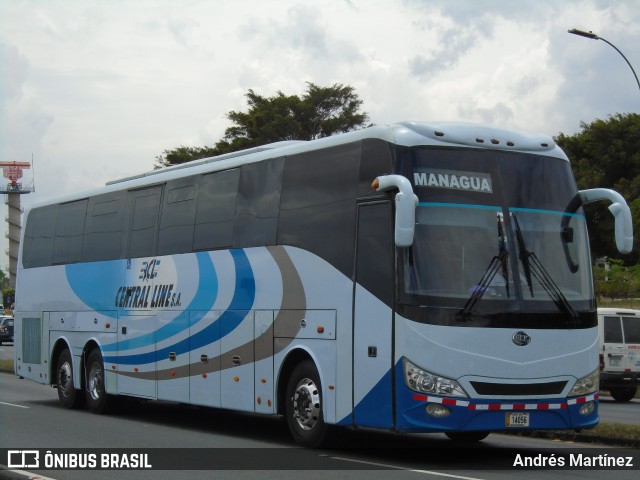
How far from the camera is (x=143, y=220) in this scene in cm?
1825

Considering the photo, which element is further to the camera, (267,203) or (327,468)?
(267,203)

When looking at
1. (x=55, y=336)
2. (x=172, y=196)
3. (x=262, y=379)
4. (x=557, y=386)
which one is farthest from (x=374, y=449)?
(x=55, y=336)

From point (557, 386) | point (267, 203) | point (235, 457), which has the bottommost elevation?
point (235, 457)

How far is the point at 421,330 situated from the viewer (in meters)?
11.6

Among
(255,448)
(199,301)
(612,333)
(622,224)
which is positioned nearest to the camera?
(622,224)

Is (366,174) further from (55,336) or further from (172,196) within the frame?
(55,336)

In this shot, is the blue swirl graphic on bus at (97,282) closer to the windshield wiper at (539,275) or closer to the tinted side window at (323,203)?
the tinted side window at (323,203)

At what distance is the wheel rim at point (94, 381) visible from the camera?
19.2 metres

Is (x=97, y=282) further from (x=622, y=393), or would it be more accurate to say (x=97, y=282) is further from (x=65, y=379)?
(x=622, y=393)

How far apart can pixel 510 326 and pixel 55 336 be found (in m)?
11.6

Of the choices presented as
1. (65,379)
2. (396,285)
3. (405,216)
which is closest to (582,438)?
(396,285)

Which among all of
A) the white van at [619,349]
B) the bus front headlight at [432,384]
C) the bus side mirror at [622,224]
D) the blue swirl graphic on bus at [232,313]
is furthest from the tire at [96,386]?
the white van at [619,349]

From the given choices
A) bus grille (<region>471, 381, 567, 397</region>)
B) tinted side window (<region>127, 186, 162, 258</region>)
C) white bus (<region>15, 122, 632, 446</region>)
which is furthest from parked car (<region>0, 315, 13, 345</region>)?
bus grille (<region>471, 381, 567, 397</region>)

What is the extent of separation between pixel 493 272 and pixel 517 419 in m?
1.59
